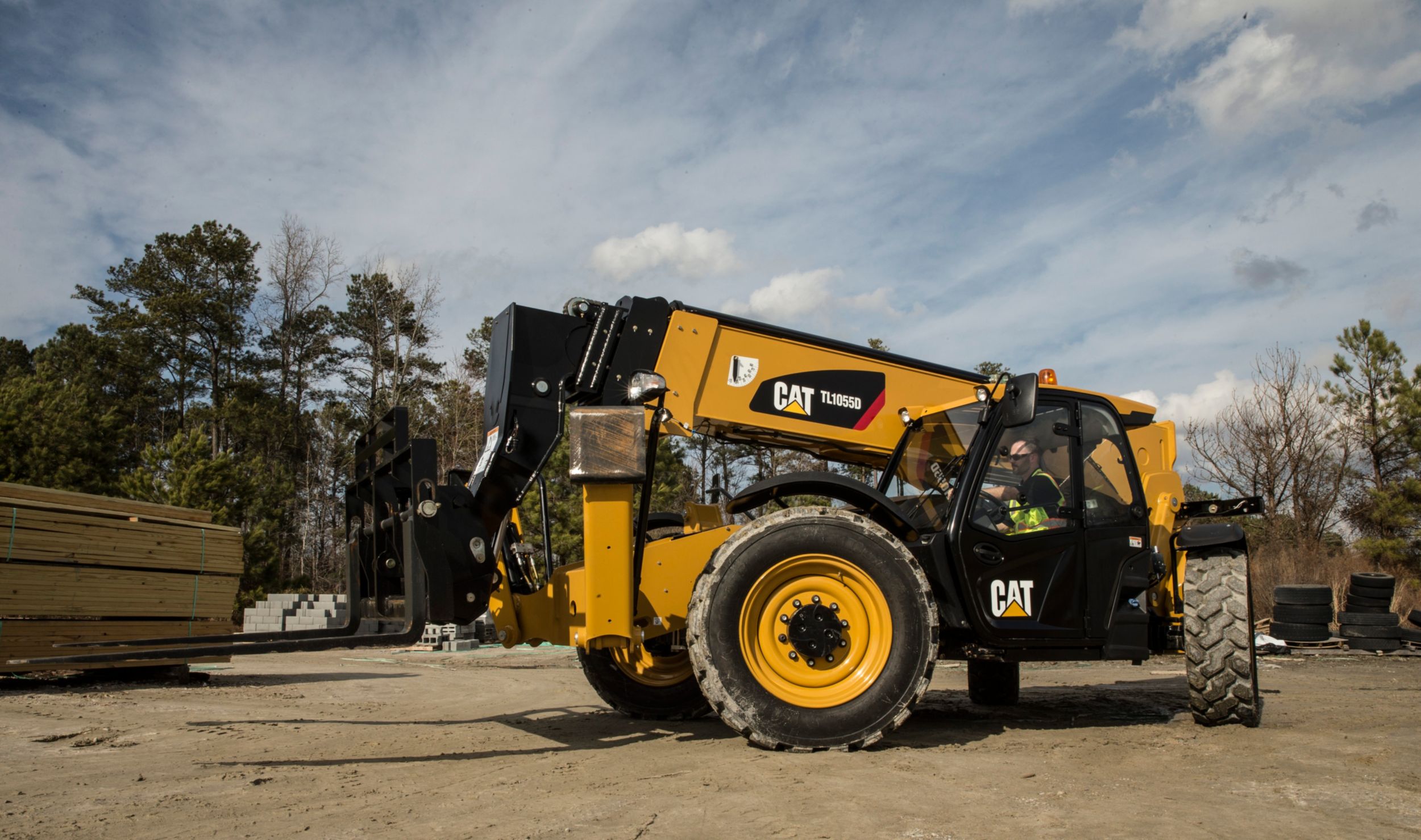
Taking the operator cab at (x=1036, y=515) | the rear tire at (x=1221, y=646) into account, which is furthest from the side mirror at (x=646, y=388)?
the rear tire at (x=1221, y=646)

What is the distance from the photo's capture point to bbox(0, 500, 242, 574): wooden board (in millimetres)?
9594

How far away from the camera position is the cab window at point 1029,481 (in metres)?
6.08

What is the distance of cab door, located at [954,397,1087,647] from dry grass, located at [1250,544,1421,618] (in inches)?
617

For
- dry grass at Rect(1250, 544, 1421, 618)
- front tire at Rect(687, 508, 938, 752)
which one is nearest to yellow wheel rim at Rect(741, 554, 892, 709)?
front tire at Rect(687, 508, 938, 752)

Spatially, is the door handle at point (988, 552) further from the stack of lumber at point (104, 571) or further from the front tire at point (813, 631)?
the stack of lumber at point (104, 571)

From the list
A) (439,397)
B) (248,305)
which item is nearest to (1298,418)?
(439,397)

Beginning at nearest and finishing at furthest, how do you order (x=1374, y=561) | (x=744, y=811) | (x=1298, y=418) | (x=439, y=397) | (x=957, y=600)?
(x=744, y=811) → (x=957, y=600) → (x=1374, y=561) → (x=1298, y=418) → (x=439, y=397)

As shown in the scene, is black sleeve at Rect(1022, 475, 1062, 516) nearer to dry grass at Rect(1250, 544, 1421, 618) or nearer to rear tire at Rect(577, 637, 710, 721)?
rear tire at Rect(577, 637, 710, 721)

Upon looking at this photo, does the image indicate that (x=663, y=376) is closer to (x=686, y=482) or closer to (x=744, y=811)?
(x=744, y=811)

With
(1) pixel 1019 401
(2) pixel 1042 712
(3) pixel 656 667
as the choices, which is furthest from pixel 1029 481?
(3) pixel 656 667

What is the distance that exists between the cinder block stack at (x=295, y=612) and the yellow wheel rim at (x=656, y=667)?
18046 mm

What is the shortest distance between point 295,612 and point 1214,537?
2242 centimetres

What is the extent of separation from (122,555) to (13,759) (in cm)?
572

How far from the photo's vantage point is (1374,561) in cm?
2695
